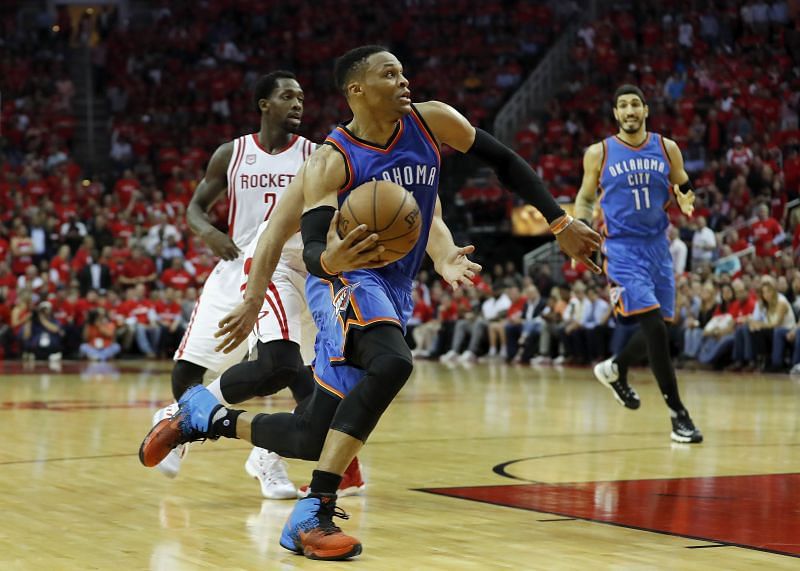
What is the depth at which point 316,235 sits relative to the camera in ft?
15.3

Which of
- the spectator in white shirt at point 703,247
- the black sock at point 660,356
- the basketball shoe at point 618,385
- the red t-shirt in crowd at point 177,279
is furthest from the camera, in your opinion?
the red t-shirt in crowd at point 177,279

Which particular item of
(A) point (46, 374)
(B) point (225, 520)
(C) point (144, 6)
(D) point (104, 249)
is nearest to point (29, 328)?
(D) point (104, 249)

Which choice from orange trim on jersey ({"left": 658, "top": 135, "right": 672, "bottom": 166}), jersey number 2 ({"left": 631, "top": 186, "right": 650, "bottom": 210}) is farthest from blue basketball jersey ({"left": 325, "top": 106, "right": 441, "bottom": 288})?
orange trim on jersey ({"left": 658, "top": 135, "right": 672, "bottom": 166})

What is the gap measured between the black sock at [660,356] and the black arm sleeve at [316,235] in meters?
4.07

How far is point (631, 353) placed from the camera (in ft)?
29.6

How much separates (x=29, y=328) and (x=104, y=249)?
2.03 m

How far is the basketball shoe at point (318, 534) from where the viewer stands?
441cm

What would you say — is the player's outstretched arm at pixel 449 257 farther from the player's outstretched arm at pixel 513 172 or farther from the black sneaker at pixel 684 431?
the black sneaker at pixel 684 431

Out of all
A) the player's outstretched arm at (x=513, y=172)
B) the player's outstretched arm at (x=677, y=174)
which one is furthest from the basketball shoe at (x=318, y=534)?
the player's outstretched arm at (x=677, y=174)

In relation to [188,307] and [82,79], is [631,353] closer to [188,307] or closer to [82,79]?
[188,307]

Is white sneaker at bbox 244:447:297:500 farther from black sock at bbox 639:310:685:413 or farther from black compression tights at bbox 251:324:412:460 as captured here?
black sock at bbox 639:310:685:413

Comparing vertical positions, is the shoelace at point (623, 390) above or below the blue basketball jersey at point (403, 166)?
below

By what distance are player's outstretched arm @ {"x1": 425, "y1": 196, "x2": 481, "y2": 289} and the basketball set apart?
0.30 metres

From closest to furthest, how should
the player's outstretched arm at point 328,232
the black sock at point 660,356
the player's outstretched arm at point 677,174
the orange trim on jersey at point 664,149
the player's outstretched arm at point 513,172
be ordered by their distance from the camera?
the player's outstretched arm at point 328,232
the player's outstretched arm at point 513,172
the black sock at point 660,356
the player's outstretched arm at point 677,174
the orange trim on jersey at point 664,149
